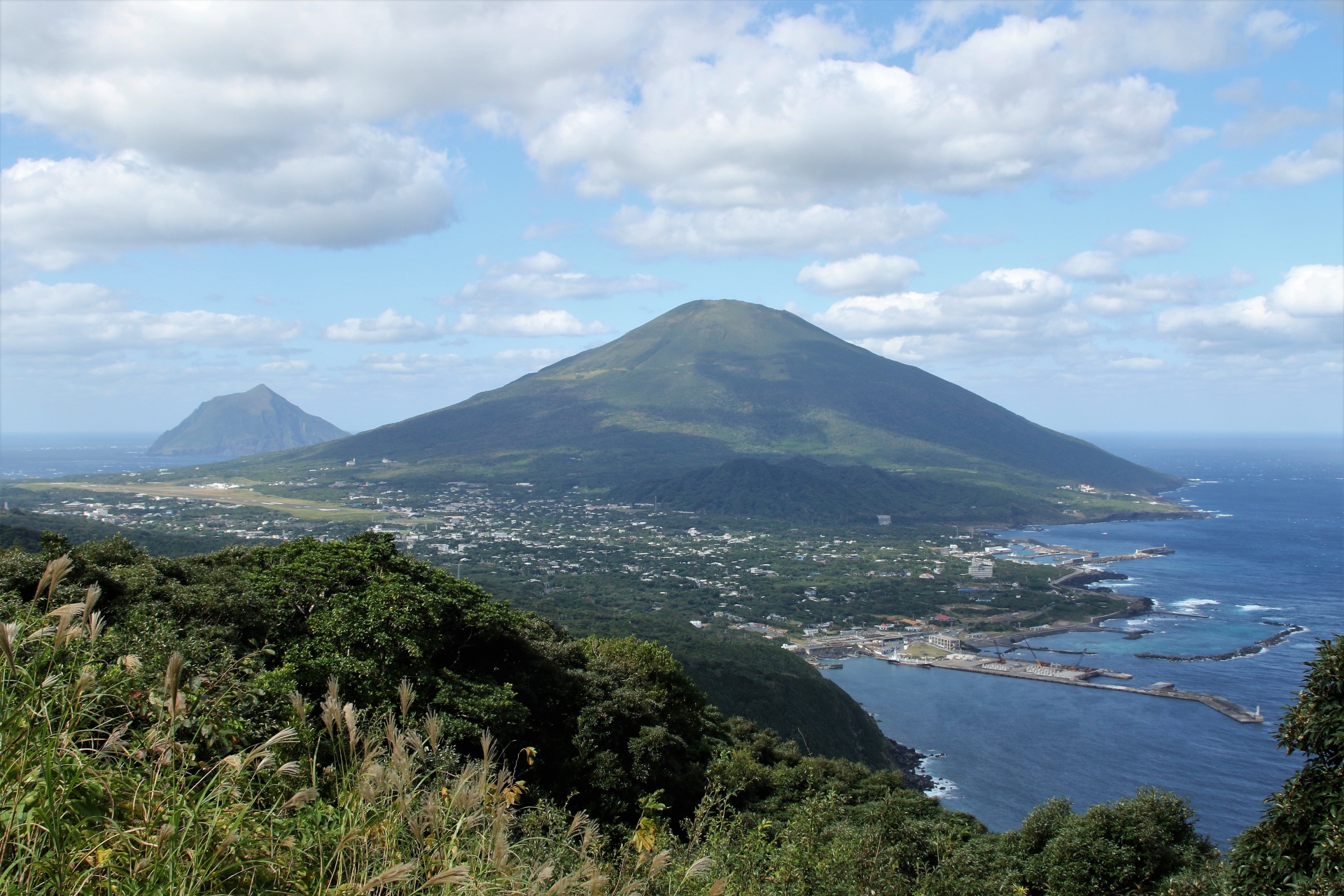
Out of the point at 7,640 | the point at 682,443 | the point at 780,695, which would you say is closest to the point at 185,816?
the point at 7,640

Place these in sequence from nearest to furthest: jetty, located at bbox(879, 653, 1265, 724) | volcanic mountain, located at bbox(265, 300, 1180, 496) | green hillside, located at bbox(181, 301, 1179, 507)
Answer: jetty, located at bbox(879, 653, 1265, 724)
green hillside, located at bbox(181, 301, 1179, 507)
volcanic mountain, located at bbox(265, 300, 1180, 496)

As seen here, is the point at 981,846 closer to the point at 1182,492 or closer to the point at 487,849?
the point at 487,849

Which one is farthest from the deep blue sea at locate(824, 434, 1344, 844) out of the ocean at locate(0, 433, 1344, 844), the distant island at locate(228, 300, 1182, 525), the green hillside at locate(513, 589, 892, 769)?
the distant island at locate(228, 300, 1182, 525)

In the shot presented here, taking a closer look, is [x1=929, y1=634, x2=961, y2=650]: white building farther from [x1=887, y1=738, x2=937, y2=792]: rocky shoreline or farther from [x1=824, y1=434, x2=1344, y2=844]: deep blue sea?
[x1=887, y1=738, x2=937, y2=792]: rocky shoreline

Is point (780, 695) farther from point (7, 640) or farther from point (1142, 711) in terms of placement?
point (7, 640)

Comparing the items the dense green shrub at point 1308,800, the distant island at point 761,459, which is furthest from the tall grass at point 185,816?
the distant island at point 761,459

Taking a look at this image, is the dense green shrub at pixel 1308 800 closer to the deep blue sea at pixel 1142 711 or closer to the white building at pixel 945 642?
the deep blue sea at pixel 1142 711
